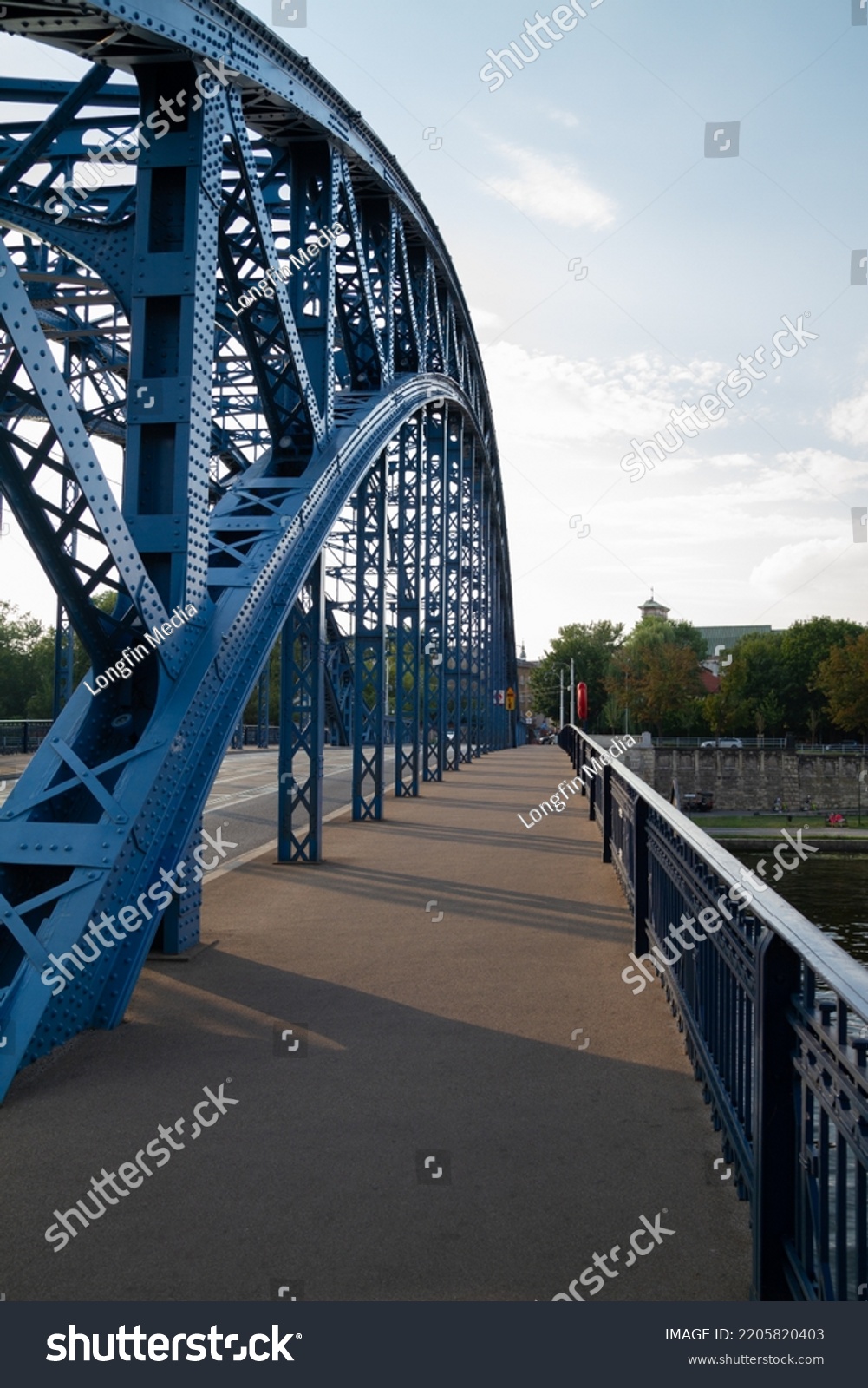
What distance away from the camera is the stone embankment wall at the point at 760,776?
65.4 meters

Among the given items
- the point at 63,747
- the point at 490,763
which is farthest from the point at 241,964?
the point at 490,763

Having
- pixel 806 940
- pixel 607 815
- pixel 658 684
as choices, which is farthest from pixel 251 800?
pixel 658 684

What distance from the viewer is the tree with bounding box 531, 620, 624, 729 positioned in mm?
97875

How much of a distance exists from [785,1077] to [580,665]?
9576 centimetres

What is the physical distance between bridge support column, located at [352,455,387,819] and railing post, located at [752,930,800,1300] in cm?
1218

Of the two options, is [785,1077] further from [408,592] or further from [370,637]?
[408,592]

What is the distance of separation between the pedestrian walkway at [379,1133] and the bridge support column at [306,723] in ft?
10.5

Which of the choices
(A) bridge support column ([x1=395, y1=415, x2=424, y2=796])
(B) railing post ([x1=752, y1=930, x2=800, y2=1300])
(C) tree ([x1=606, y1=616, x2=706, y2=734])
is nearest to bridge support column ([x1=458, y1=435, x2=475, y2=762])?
(A) bridge support column ([x1=395, y1=415, x2=424, y2=796])

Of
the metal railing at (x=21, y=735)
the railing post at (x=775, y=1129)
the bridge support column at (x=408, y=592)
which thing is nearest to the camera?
the railing post at (x=775, y=1129)

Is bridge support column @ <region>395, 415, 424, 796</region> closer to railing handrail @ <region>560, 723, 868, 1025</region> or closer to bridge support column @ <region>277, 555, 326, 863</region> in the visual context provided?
bridge support column @ <region>277, 555, 326, 863</region>

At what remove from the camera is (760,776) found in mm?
66500

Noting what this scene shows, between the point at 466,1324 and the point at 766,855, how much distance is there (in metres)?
47.7

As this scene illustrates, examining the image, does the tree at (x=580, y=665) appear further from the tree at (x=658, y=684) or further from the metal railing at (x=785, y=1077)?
the metal railing at (x=785, y=1077)

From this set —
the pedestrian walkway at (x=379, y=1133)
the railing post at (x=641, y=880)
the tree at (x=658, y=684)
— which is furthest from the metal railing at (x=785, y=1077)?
the tree at (x=658, y=684)
